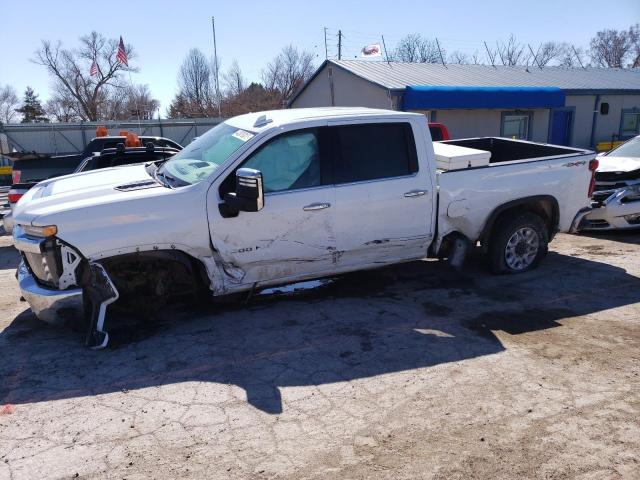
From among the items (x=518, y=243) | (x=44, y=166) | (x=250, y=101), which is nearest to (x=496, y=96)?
(x=518, y=243)

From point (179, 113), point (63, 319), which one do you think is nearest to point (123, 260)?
point (63, 319)

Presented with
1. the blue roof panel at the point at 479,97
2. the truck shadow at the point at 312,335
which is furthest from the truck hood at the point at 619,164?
the blue roof panel at the point at 479,97

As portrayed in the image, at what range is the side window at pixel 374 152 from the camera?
16.3 feet

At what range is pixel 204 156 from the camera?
5.00 meters

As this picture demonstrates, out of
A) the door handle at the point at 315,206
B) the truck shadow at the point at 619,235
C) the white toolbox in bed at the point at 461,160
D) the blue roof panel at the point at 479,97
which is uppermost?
the blue roof panel at the point at 479,97

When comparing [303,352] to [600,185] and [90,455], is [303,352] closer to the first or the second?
[90,455]

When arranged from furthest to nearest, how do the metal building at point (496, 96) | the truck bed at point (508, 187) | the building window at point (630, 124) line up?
the building window at point (630, 124) < the metal building at point (496, 96) < the truck bed at point (508, 187)

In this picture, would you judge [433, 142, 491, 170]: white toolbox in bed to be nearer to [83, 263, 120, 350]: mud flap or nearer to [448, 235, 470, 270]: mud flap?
[448, 235, 470, 270]: mud flap

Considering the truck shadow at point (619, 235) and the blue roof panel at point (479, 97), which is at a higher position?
the blue roof panel at point (479, 97)

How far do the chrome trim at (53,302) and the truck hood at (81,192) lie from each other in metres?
0.57

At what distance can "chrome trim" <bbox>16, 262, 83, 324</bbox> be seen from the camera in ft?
13.7

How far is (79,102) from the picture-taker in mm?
53656

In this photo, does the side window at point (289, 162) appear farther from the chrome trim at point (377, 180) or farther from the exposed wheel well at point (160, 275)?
the exposed wheel well at point (160, 275)

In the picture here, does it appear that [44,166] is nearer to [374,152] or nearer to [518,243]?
[374,152]
